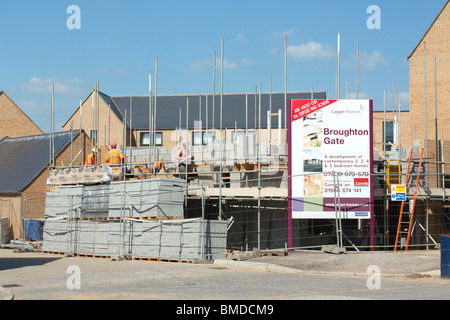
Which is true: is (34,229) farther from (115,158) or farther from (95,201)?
(95,201)

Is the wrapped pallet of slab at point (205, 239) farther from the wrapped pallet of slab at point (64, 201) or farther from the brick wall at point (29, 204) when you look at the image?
the brick wall at point (29, 204)

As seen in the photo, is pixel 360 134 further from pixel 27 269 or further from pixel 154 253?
pixel 27 269

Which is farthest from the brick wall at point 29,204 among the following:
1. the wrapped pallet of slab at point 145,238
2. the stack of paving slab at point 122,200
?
the wrapped pallet of slab at point 145,238

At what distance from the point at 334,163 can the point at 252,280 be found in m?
6.81

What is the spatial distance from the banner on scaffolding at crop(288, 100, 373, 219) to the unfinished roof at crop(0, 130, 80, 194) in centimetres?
2056

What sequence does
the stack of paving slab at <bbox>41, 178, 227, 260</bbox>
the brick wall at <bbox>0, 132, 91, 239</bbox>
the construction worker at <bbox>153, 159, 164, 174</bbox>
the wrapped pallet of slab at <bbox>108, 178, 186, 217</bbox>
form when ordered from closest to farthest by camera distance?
1. the stack of paving slab at <bbox>41, 178, 227, 260</bbox>
2. the wrapped pallet of slab at <bbox>108, 178, 186, 217</bbox>
3. the construction worker at <bbox>153, 159, 164, 174</bbox>
4. the brick wall at <bbox>0, 132, 91, 239</bbox>

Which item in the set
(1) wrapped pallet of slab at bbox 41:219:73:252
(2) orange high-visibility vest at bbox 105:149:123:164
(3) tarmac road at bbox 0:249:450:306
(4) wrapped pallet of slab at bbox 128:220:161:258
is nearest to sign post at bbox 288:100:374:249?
(3) tarmac road at bbox 0:249:450:306

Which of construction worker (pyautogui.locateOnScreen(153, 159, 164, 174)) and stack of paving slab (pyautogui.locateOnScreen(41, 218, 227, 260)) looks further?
construction worker (pyautogui.locateOnScreen(153, 159, 164, 174))

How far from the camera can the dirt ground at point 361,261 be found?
15.6 meters

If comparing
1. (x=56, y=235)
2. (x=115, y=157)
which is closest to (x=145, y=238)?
(x=56, y=235)

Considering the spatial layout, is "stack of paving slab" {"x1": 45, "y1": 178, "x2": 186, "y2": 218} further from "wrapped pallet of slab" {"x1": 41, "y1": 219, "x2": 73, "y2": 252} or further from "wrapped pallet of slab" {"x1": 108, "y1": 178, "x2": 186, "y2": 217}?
"wrapped pallet of slab" {"x1": 41, "y1": 219, "x2": 73, "y2": 252}

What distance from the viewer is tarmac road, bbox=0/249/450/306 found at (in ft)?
38.5

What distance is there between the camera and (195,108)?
58188mm
